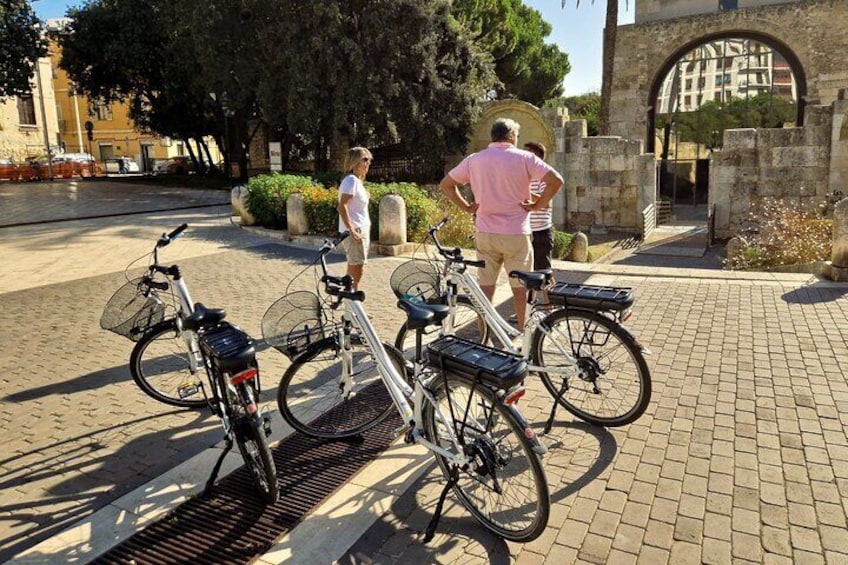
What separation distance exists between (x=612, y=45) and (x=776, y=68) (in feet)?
32.3

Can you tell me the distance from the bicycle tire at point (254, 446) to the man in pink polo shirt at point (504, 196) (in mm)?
2519

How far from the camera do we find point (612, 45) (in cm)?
2309

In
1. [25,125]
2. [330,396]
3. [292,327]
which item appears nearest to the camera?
[292,327]

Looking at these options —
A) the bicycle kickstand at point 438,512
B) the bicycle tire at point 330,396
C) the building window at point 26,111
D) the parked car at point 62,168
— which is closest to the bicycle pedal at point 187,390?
the bicycle tire at point 330,396

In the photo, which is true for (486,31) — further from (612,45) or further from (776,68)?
(776,68)

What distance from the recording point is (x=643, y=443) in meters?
3.94

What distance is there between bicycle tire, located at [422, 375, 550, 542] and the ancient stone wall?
96.3 feet

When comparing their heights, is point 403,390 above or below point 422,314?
below

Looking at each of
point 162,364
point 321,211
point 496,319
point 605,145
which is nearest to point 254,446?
point 162,364

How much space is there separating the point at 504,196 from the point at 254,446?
9.18 ft

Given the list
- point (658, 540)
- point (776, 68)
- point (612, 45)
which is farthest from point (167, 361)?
point (776, 68)

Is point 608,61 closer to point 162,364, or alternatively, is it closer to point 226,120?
point 226,120

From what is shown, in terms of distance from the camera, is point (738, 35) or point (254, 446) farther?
point (738, 35)

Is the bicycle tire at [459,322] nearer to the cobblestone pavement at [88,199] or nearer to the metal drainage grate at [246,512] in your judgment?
the metal drainage grate at [246,512]
